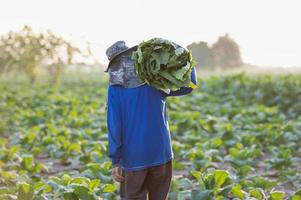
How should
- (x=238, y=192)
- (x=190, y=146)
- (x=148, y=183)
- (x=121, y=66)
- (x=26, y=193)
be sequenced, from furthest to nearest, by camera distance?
1. (x=190, y=146)
2. (x=238, y=192)
3. (x=26, y=193)
4. (x=148, y=183)
5. (x=121, y=66)

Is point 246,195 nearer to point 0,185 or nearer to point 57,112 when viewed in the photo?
point 0,185

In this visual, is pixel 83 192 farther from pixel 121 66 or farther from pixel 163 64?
pixel 163 64

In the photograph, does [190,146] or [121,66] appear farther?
[190,146]

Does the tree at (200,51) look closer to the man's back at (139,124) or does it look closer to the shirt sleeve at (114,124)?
the man's back at (139,124)

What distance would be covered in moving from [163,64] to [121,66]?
12.4 inches

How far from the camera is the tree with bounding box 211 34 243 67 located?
20384mm

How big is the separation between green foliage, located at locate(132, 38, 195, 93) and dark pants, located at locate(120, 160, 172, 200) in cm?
57

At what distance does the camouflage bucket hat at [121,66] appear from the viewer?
4434 mm

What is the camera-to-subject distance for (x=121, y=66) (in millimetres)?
4500

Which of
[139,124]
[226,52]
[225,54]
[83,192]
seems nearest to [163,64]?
[139,124]

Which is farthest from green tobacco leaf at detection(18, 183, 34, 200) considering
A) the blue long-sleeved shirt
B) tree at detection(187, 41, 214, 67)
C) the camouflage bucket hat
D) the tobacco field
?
tree at detection(187, 41, 214, 67)

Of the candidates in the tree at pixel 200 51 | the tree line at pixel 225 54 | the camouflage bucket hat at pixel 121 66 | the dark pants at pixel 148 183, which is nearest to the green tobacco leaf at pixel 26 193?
the dark pants at pixel 148 183

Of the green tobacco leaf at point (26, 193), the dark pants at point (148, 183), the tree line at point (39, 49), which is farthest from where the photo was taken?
the tree line at point (39, 49)

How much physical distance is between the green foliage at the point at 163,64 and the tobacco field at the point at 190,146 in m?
1.39
